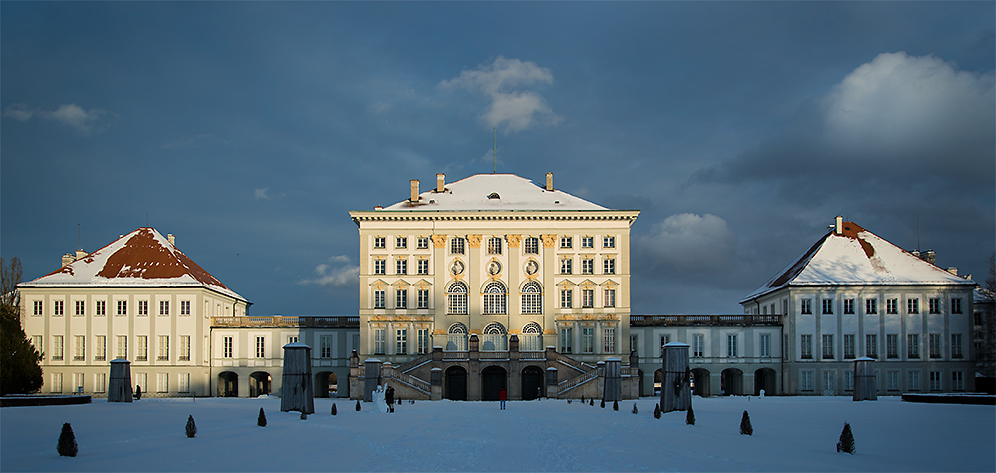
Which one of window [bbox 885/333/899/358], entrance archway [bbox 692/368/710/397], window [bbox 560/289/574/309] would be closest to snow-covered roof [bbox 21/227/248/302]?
window [bbox 560/289/574/309]

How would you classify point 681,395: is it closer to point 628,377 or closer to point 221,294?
point 628,377

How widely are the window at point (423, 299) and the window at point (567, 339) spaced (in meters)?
11.4

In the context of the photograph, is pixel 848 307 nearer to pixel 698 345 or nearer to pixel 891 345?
pixel 891 345

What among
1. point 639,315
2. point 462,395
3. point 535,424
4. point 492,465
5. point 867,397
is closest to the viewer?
point 492,465

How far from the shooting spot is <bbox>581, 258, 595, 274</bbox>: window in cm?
6744

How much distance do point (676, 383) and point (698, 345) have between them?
33.4 m

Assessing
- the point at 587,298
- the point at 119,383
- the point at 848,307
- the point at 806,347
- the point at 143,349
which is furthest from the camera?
the point at 848,307

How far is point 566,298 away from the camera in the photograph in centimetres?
6706

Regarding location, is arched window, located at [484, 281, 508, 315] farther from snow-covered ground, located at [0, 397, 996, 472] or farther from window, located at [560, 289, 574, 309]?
snow-covered ground, located at [0, 397, 996, 472]

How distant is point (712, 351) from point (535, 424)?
4045 cm

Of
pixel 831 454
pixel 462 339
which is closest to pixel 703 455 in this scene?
pixel 831 454

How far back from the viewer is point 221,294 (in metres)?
72.8

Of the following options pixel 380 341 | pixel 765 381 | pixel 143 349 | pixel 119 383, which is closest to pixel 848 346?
pixel 765 381

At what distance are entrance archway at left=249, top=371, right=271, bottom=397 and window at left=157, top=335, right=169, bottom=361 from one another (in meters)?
7.13
